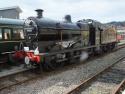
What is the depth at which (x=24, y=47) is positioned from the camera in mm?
14773

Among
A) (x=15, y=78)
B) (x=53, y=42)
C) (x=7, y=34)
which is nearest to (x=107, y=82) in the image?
(x=15, y=78)

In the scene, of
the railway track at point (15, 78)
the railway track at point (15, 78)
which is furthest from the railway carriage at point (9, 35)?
the railway track at point (15, 78)

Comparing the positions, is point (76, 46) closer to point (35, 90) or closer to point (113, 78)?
point (113, 78)

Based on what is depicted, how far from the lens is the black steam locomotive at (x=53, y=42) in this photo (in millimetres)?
14234

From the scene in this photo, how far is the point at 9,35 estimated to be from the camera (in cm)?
1792

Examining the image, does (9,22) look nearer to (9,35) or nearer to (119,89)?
(9,35)

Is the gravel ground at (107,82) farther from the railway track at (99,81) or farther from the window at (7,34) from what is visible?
the window at (7,34)

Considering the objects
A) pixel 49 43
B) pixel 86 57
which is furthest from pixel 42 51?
pixel 86 57

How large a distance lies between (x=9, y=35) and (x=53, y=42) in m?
3.82

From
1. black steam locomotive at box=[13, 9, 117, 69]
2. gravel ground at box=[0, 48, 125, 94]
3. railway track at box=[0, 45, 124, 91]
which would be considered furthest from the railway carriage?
gravel ground at box=[0, 48, 125, 94]

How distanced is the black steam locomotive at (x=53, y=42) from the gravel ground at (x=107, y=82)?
9.64 ft

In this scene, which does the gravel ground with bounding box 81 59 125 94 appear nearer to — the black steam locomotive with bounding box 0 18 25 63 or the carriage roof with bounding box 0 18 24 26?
the black steam locomotive with bounding box 0 18 25 63

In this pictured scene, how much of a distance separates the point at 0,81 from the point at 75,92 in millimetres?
4038

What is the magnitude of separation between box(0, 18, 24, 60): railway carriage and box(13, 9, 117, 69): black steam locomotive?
212cm
